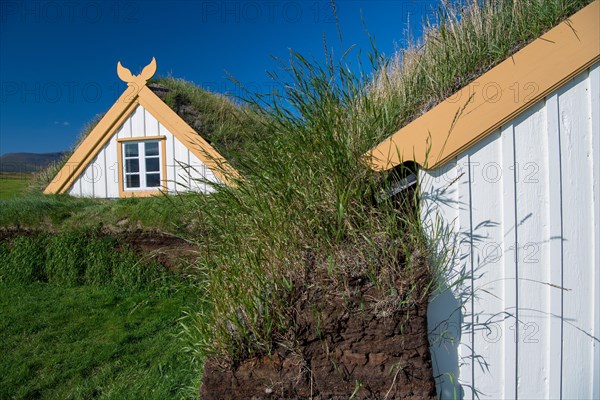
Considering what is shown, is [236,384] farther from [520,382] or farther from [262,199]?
[520,382]

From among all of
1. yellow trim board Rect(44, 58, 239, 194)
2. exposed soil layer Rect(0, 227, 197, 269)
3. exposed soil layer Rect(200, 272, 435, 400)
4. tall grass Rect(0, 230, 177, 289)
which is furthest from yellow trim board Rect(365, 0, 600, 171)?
yellow trim board Rect(44, 58, 239, 194)

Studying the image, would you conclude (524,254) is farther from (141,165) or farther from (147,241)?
(141,165)

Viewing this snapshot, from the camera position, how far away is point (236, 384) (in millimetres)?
2275

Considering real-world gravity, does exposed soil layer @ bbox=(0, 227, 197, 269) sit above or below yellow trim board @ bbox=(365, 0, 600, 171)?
below

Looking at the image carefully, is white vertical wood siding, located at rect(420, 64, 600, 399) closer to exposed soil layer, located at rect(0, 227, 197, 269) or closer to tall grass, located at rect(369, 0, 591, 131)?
tall grass, located at rect(369, 0, 591, 131)

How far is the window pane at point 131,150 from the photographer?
9.27 m

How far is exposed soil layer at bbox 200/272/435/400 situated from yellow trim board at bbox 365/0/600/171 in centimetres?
89

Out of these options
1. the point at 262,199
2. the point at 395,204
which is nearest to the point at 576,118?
the point at 395,204

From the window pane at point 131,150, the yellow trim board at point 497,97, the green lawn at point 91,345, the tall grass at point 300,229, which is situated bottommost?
the green lawn at point 91,345

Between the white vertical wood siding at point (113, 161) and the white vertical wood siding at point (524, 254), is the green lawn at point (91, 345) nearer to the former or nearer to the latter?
the white vertical wood siding at point (524, 254)

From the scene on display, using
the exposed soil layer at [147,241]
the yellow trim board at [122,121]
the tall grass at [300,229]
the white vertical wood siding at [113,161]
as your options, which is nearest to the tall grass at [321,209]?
the tall grass at [300,229]

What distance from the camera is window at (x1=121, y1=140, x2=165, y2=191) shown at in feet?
30.0

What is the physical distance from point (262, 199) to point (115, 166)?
26.3 ft

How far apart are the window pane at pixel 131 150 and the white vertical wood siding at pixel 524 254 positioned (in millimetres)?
8367
